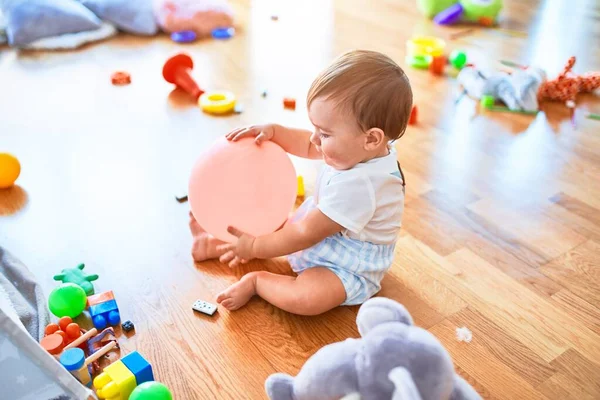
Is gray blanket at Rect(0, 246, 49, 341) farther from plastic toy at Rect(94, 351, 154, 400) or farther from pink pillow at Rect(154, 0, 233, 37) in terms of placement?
pink pillow at Rect(154, 0, 233, 37)

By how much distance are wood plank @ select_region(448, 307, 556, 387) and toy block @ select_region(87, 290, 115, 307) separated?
0.63 m

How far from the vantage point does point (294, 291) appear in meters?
1.03

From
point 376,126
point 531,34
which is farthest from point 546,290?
point 531,34

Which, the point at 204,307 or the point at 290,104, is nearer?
the point at 204,307

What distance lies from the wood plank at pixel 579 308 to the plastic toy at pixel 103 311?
0.83 metres

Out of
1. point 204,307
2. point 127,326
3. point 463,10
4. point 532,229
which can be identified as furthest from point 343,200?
point 463,10

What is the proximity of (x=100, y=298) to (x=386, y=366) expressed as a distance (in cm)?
63

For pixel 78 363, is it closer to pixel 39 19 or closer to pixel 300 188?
pixel 300 188

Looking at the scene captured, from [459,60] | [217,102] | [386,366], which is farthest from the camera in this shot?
[459,60]

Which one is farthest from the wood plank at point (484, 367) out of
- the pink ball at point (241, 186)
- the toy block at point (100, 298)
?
the toy block at point (100, 298)

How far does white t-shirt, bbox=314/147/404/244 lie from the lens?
3.18 ft

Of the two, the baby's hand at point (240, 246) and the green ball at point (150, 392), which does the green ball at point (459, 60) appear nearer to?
the baby's hand at point (240, 246)

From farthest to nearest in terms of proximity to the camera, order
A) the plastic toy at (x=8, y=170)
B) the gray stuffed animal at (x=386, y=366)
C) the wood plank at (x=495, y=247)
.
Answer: the plastic toy at (x=8, y=170) < the wood plank at (x=495, y=247) < the gray stuffed animal at (x=386, y=366)

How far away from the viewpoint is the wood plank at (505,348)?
95 centimetres
